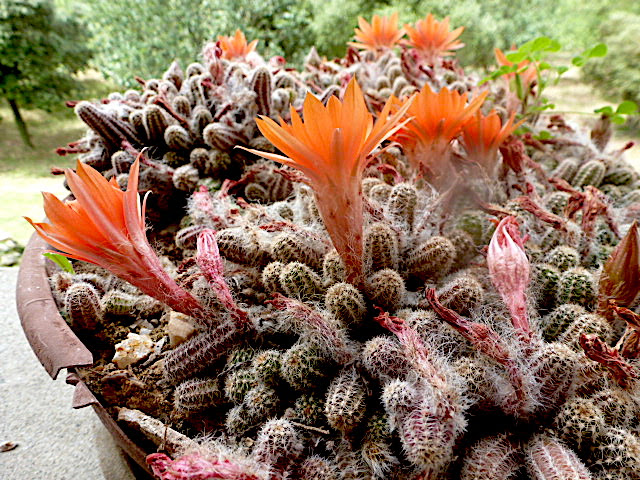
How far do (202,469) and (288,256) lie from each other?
386 mm

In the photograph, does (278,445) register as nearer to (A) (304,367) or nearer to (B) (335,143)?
(A) (304,367)

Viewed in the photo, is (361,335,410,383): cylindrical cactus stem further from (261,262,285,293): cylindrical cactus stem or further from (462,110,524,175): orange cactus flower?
(462,110,524,175): orange cactus flower

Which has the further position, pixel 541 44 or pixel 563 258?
pixel 541 44

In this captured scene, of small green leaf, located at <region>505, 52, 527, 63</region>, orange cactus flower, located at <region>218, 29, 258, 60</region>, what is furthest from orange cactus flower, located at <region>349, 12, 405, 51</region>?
small green leaf, located at <region>505, 52, 527, 63</region>

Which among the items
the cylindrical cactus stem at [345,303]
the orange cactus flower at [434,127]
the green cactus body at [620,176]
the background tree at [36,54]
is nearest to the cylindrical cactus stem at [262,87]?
the orange cactus flower at [434,127]

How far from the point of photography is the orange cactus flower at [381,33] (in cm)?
188

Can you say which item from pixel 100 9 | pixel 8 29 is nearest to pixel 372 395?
pixel 100 9

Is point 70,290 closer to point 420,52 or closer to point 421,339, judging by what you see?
point 421,339

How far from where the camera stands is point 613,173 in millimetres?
1292

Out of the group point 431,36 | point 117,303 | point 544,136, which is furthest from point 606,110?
point 117,303

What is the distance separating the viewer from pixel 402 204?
2.92 ft

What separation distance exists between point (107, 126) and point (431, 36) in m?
1.16

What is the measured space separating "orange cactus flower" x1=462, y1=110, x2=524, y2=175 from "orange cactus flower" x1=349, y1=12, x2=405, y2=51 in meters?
0.98

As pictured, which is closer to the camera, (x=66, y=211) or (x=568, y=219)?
(x=66, y=211)
